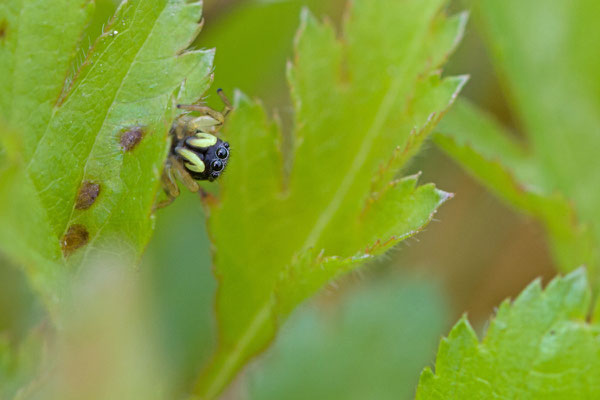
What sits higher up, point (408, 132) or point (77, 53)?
point (77, 53)

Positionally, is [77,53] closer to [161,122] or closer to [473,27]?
[161,122]

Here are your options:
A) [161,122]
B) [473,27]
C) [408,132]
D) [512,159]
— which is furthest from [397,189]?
[473,27]

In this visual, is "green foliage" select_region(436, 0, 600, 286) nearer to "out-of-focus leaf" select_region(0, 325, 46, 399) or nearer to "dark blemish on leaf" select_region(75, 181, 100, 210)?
"dark blemish on leaf" select_region(75, 181, 100, 210)

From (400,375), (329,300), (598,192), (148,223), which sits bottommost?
(329,300)

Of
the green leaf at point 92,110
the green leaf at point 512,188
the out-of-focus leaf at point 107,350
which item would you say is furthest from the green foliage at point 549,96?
the out-of-focus leaf at point 107,350


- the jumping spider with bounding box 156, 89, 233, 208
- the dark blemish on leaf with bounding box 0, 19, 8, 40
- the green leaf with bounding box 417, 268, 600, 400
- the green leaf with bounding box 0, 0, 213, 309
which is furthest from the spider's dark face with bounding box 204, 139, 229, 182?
the green leaf with bounding box 417, 268, 600, 400

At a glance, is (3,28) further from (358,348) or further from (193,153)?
(358,348)

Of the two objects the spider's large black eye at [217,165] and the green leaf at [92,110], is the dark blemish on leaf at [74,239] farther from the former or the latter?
the spider's large black eye at [217,165]
